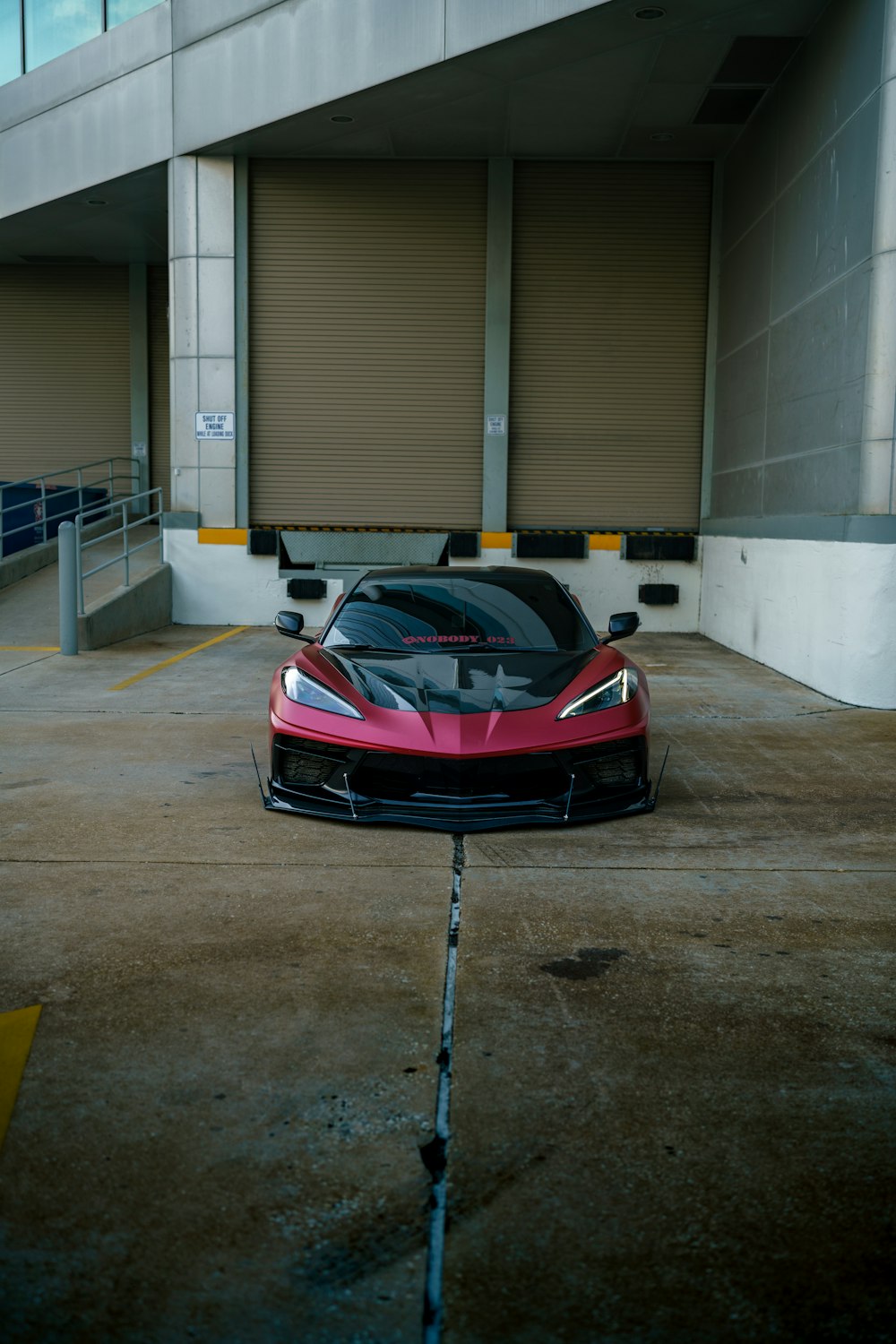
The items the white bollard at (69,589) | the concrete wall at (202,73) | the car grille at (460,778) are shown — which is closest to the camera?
the car grille at (460,778)

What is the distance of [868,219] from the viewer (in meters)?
9.86

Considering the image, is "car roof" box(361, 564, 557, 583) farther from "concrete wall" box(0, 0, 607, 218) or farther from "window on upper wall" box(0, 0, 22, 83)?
"window on upper wall" box(0, 0, 22, 83)

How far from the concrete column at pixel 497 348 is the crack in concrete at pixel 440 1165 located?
1324 cm

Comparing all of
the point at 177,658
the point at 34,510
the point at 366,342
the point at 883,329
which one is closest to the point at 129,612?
the point at 177,658

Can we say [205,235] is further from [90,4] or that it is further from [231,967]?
[231,967]

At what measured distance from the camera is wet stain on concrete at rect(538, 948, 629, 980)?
4.02 m

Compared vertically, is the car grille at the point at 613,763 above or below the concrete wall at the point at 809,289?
below

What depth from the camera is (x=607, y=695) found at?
20.2ft

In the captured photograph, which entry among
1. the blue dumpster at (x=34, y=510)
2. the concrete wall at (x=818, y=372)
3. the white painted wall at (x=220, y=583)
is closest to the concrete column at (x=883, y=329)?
the concrete wall at (x=818, y=372)

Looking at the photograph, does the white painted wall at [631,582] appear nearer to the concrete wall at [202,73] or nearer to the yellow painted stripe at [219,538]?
the yellow painted stripe at [219,538]

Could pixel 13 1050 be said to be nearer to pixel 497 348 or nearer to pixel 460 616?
pixel 460 616

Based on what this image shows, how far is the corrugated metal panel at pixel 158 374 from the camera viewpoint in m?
22.2

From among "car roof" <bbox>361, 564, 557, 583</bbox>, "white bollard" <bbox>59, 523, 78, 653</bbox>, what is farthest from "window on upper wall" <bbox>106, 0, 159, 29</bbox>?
"car roof" <bbox>361, 564, 557, 583</bbox>

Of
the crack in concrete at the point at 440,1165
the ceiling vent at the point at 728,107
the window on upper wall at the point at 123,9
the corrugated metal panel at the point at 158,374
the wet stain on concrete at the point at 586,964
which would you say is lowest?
the wet stain on concrete at the point at 586,964
